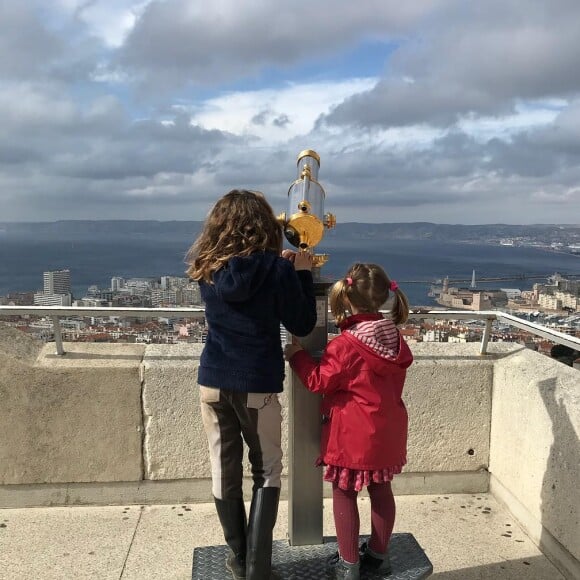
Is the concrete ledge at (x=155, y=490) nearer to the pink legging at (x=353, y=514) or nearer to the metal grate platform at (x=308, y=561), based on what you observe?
the metal grate platform at (x=308, y=561)

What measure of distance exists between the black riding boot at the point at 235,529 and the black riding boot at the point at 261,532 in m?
0.09

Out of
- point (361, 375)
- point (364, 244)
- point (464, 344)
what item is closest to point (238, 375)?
point (361, 375)

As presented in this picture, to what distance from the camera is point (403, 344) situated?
2.50 metres

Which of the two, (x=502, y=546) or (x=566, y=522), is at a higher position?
(x=566, y=522)

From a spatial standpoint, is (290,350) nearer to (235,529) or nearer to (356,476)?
(356,476)

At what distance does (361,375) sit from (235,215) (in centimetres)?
78

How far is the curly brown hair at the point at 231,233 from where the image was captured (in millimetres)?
2365

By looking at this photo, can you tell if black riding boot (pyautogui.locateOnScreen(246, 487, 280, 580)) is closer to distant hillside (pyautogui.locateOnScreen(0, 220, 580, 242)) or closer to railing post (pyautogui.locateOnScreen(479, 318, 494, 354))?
railing post (pyautogui.locateOnScreen(479, 318, 494, 354))

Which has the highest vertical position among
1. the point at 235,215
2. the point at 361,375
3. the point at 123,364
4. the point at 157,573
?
the point at 235,215

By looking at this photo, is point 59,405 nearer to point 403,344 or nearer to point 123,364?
point 123,364

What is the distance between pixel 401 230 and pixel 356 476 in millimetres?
10058

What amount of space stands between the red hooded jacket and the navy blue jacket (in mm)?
169

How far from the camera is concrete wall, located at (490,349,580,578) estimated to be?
9.91 feet

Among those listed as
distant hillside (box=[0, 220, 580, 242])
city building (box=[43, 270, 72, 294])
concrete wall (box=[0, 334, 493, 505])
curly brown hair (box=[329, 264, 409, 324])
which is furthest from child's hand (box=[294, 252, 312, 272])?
distant hillside (box=[0, 220, 580, 242])
